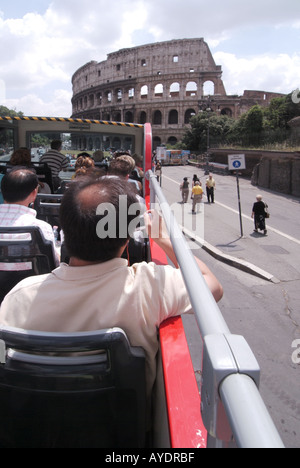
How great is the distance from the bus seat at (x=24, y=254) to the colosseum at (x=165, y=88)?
225 ft

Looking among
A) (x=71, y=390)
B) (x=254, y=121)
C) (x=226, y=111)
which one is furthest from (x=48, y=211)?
(x=226, y=111)

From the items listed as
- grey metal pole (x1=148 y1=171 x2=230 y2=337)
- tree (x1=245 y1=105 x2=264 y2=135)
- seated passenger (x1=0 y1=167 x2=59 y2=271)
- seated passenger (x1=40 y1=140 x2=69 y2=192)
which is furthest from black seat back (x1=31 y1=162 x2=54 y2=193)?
tree (x1=245 y1=105 x2=264 y2=135)

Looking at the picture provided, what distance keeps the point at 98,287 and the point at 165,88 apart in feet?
256

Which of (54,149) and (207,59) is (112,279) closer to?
(54,149)

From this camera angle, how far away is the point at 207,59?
73375 mm

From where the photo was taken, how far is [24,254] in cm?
254

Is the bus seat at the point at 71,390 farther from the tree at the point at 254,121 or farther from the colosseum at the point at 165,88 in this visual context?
the colosseum at the point at 165,88

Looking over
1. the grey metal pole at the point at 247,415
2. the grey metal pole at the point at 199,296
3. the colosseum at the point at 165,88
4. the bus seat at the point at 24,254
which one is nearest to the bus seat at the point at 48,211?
the bus seat at the point at 24,254

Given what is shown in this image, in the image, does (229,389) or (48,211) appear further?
(48,211)

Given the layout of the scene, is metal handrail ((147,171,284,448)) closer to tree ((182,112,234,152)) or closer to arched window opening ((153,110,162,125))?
tree ((182,112,234,152))

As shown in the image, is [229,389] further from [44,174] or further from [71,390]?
[44,174]

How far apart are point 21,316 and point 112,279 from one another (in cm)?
42

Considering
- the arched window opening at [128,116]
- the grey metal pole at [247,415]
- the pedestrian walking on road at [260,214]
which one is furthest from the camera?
the arched window opening at [128,116]

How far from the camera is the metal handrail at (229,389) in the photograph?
0.67m
